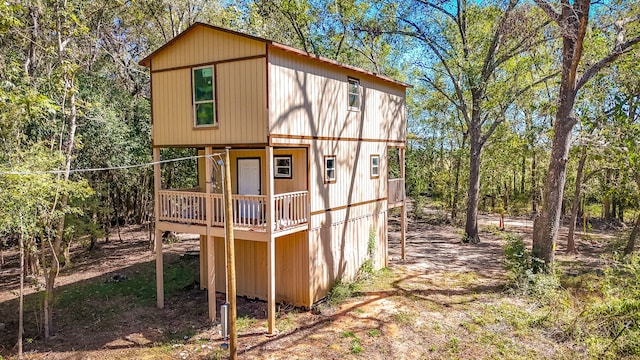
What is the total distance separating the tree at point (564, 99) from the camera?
1233cm

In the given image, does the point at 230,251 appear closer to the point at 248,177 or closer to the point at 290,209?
the point at 290,209

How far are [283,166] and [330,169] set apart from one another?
1.50 m

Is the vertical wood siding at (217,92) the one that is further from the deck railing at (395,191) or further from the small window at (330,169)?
the deck railing at (395,191)

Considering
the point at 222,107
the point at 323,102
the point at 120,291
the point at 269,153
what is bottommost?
the point at 120,291

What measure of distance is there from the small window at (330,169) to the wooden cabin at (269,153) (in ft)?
0.11

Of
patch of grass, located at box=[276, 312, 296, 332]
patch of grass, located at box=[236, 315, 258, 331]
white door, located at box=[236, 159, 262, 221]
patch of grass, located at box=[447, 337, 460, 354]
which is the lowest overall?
patch of grass, located at box=[236, 315, 258, 331]

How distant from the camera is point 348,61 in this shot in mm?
25156

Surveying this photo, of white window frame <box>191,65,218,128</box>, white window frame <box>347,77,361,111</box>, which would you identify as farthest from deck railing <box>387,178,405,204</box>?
white window frame <box>191,65,218,128</box>

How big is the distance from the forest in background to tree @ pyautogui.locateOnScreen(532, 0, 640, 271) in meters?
0.06

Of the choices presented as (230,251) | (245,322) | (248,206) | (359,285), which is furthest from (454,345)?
(248,206)

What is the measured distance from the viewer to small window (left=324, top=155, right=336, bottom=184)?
1251 centimetres

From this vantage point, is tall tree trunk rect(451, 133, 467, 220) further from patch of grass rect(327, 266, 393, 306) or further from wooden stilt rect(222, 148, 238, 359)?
wooden stilt rect(222, 148, 238, 359)

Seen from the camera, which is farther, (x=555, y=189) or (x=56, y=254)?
(x=555, y=189)

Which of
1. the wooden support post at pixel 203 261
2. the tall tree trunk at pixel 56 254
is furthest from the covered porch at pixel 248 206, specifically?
the tall tree trunk at pixel 56 254
